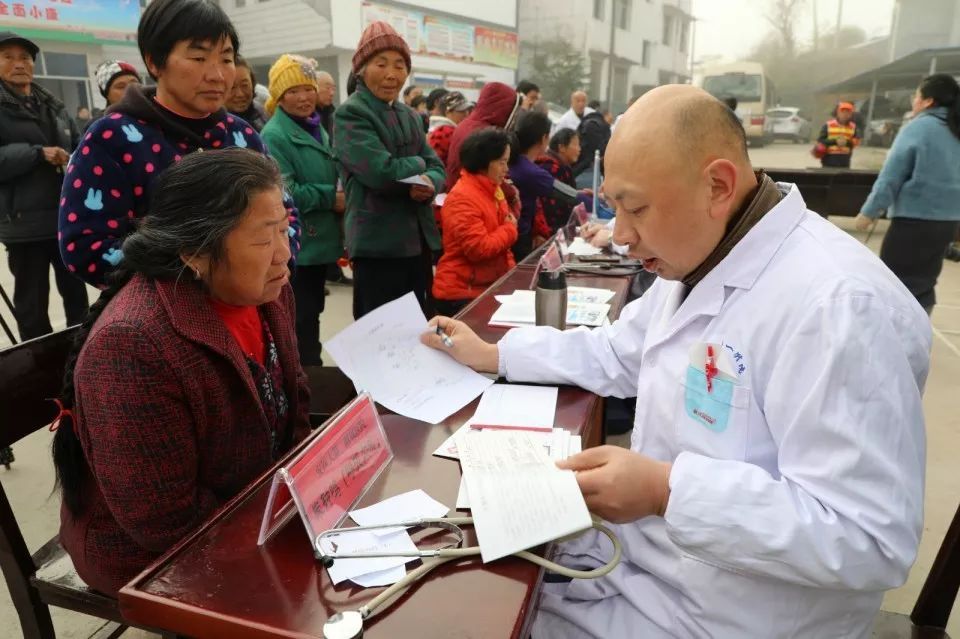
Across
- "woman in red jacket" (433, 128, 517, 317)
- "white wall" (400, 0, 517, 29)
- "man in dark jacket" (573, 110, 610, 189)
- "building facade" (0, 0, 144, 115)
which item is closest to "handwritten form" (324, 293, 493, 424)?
"woman in red jacket" (433, 128, 517, 317)

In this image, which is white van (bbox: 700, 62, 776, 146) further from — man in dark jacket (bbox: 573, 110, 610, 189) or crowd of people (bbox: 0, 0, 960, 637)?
crowd of people (bbox: 0, 0, 960, 637)

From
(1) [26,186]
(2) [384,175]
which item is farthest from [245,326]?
(1) [26,186]

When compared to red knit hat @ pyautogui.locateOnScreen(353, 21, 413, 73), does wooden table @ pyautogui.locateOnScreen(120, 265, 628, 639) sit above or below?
below

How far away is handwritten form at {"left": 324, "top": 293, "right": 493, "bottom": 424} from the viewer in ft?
4.45

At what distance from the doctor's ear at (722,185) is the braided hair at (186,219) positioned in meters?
0.77

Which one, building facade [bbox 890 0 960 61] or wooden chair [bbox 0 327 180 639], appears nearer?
wooden chair [bbox 0 327 180 639]

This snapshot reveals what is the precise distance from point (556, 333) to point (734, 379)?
1.99 ft

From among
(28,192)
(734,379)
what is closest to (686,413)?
(734,379)

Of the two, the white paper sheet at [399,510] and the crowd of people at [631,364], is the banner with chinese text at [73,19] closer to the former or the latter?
the crowd of people at [631,364]

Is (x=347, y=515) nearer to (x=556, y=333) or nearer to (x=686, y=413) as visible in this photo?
(x=686, y=413)

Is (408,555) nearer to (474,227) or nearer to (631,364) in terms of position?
(631,364)

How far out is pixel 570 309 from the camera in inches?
83.2

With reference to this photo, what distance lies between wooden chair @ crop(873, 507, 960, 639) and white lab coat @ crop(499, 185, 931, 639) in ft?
0.99

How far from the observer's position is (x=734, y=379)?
0.96m
